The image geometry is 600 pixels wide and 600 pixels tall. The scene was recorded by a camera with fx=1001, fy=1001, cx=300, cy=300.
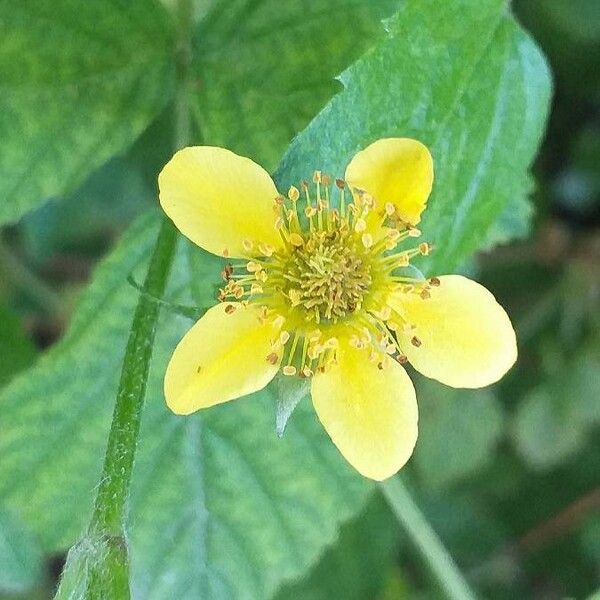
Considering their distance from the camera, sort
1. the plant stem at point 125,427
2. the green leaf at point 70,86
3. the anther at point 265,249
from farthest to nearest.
A: the green leaf at point 70,86 < the anther at point 265,249 < the plant stem at point 125,427

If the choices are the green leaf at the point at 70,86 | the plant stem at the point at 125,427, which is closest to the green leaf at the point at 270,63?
the green leaf at the point at 70,86

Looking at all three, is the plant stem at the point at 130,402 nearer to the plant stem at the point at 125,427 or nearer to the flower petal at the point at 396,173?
the plant stem at the point at 125,427

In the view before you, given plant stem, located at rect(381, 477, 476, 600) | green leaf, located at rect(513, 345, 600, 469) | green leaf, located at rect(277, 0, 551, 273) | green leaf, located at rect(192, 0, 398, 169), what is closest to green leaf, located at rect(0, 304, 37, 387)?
green leaf, located at rect(192, 0, 398, 169)

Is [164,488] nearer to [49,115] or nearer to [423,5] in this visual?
[49,115]

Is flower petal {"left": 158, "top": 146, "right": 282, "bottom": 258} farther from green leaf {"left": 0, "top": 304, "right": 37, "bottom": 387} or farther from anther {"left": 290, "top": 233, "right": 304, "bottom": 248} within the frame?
green leaf {"left": 0, "top": 304, "right": 37, "bottom": 387}

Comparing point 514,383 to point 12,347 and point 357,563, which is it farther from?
point 12,347

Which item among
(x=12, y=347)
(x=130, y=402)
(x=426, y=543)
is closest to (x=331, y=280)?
(x=130, y=402)
